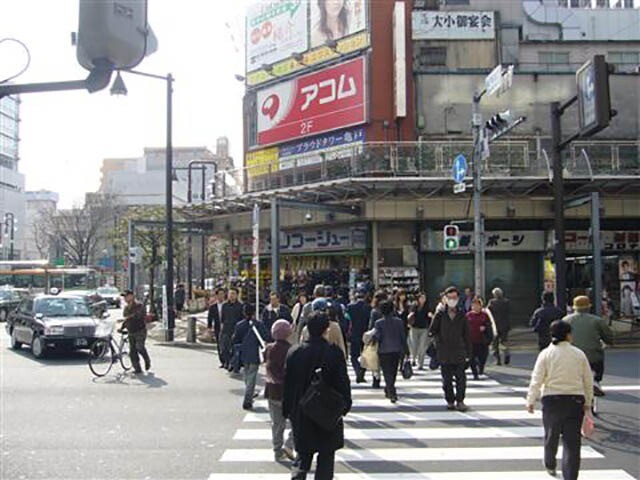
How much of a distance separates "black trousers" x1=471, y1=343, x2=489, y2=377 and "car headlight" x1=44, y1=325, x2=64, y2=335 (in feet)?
33.0

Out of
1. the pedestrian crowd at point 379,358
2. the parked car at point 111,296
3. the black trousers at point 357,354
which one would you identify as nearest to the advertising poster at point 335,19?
the pedestrian crowd at point 379,358

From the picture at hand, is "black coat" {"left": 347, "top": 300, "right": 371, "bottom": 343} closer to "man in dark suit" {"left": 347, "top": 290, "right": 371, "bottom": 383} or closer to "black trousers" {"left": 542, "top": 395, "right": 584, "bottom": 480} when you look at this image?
"man in dark suit" {"left": 347, "top": 290, "right": 371, "bottom": 383}

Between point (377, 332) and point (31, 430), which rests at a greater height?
point (377, 332)

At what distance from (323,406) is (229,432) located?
149 inches

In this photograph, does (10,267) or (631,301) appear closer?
(631,301)

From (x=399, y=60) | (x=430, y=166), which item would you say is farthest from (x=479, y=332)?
(x=399, y=60)

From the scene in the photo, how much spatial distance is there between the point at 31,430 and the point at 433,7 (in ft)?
71.0

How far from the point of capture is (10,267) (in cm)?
4544

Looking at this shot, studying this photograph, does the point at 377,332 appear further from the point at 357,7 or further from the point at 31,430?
the point at 357,7

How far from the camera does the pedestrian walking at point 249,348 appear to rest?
987cm

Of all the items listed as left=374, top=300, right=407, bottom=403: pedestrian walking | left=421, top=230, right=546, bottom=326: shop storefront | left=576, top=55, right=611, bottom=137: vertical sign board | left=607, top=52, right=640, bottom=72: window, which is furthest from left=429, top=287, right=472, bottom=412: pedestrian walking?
left=607, top=52, right=640, bottom=72: window

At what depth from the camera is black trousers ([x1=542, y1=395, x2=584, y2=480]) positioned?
234 inches

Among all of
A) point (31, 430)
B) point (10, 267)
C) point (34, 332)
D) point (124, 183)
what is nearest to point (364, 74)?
point (34, 332)

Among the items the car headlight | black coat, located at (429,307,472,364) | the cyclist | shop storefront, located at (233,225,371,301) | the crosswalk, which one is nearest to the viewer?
the crosswalk
